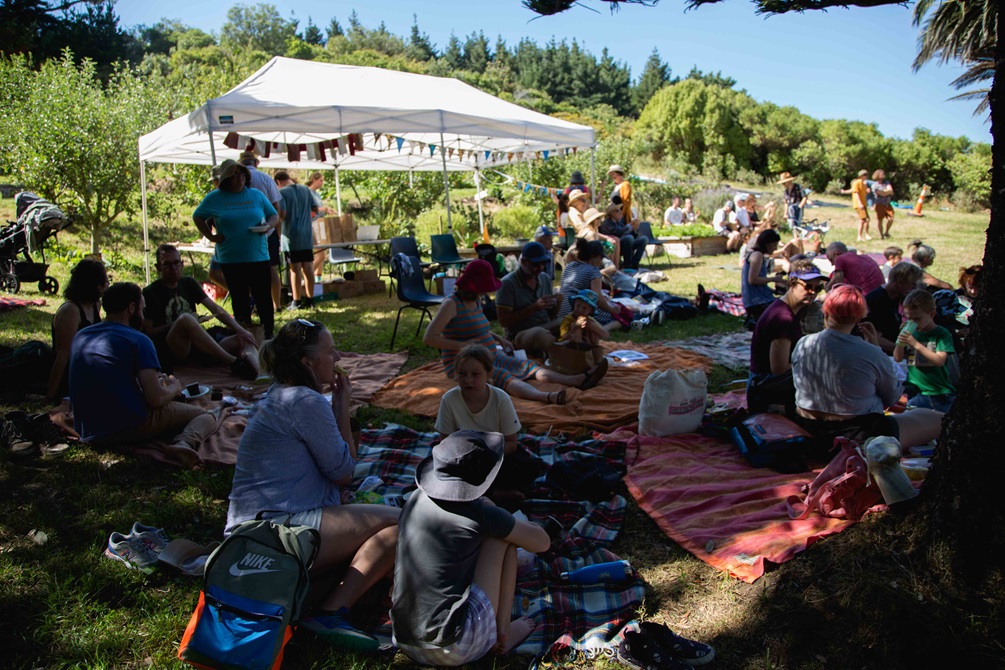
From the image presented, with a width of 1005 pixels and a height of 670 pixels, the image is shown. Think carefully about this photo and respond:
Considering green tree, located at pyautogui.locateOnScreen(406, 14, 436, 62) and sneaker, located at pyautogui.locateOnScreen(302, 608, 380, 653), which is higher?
green tree, located at pyautogui.locateOnScreen(406, 14, 436, 62)

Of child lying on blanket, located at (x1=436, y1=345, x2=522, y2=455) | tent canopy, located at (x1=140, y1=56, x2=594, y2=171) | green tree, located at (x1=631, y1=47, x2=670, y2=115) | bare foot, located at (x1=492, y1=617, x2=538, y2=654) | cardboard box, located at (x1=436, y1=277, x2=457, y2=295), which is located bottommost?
bare foot, located at (x1=492, y1=617, x2=538, y2=654)

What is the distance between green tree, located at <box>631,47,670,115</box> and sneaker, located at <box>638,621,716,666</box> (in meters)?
→ 55.4

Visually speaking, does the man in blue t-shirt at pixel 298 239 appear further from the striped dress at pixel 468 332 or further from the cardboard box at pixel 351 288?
the striped dress at pixel 468 332

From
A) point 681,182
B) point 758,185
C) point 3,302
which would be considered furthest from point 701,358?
point 758,185

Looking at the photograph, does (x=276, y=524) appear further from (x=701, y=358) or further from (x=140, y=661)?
(x=701, y=358)

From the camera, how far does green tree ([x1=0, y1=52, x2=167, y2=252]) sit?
11.5 meters

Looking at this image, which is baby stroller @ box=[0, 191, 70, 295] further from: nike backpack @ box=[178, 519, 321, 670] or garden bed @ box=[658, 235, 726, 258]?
garden bed @ box=[658, 235, 726, 258]

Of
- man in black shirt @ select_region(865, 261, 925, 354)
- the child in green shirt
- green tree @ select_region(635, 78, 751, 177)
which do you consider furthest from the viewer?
green tree @ select_region(635, 78, 751, 177)

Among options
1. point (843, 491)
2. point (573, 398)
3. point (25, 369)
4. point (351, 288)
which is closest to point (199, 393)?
point (25, 369)

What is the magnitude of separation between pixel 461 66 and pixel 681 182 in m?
57.0

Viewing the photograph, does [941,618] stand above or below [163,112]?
below

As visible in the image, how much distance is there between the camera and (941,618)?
8.27 feet

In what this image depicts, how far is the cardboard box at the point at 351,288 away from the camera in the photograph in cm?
1048

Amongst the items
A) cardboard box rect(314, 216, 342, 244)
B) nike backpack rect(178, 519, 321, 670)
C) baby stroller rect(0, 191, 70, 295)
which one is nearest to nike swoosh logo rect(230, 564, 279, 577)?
nike backpack rect(178, 519, 321, 670)
